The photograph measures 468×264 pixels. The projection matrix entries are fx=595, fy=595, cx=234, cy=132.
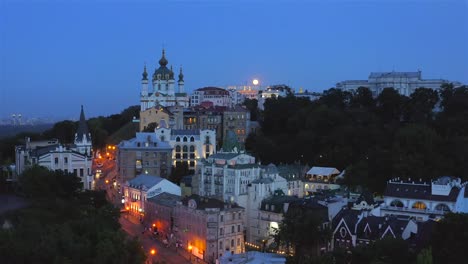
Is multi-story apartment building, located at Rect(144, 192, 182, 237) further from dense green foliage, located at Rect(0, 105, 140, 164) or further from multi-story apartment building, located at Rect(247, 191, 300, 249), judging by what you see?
dense green foliage, located at Rect(0, 105, 140, 164)

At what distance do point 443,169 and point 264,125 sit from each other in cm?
2513

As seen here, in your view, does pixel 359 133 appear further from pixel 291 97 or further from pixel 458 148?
pixel 291 97

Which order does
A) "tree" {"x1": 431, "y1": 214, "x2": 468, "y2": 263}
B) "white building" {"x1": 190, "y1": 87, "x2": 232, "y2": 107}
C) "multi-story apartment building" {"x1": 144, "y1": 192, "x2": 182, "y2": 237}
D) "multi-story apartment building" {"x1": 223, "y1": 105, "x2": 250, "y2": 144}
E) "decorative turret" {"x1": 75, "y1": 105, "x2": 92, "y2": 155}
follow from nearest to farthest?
"tree" {"x1": 431, "y1": 214, "x2": 468, "y2": 263}
"multi-story apartment building" {"x1": 144, "y1": 192, "x2": 182, "y2": 237}
"decorative turret" {"x1": 75, "y1": 105, "x2": 92, "y2": 155}
"multi-story apartment building" {"x1": 223, "y1": 105, "x2": 250, "y2": 144}
"white building" {"x1": 190, "y1": 87, "x2": 232, "y2": 107}

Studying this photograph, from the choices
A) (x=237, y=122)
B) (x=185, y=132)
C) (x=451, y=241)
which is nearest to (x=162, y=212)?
(x=185, y=132)

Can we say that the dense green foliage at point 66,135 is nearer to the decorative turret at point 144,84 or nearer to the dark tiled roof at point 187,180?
the decorative turret at point 144,84

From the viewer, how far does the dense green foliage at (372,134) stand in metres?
42.8

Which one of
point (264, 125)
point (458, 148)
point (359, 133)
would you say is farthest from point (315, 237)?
point (264, 125)

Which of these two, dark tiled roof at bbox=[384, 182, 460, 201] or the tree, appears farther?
dark tiled roof at bbox=[384, 182, 460, 201]

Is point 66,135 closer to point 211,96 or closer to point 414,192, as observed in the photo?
point 211,96

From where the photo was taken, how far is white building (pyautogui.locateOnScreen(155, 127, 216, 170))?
5306cm

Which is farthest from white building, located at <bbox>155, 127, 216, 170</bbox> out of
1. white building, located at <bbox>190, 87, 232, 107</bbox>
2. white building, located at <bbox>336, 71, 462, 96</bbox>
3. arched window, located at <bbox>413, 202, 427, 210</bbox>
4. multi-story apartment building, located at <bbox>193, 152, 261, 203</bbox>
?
white building, located at <bbox>190, 87, 232, 107</bbox>

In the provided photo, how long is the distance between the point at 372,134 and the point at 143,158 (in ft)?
64.0

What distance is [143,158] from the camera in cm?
5031

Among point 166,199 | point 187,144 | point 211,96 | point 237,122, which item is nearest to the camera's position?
point 166,199
